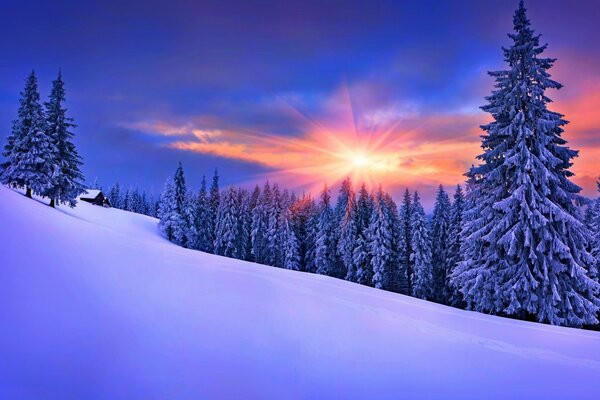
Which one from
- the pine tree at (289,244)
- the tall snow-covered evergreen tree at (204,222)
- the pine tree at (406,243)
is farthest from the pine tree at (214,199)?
the pine tree at (406,243)

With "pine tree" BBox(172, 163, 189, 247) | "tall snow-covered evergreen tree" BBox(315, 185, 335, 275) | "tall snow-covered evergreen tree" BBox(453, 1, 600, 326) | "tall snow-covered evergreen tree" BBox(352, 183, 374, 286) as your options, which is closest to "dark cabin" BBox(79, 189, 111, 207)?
"pine tree" BBox(172, 163, 189, 247)

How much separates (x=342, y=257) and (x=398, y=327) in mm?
41831

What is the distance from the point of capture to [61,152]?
3712 centimetres

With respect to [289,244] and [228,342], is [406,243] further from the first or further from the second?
[228,342]

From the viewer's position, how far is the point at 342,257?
50.2 metres

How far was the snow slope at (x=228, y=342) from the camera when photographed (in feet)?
17.0

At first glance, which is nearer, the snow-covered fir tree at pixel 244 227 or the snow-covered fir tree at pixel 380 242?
the snow-covered fir tree at pixel 380 242

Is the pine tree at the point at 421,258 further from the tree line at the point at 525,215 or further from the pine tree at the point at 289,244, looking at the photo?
the tree line at the point at 525,215

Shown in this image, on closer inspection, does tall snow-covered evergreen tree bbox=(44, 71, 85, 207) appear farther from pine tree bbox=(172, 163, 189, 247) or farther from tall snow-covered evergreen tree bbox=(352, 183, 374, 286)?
tall snow-covered evergreen tree bbox=(352, 183, 374, 286)

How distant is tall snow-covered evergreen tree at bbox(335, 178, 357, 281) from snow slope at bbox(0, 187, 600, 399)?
3874 centimetres

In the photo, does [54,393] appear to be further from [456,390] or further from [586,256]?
[586,256]

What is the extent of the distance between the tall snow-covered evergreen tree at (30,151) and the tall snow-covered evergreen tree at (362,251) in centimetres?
3668

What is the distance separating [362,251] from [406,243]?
20.4 ft

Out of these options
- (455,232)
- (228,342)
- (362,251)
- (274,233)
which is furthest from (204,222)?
(228,342)
